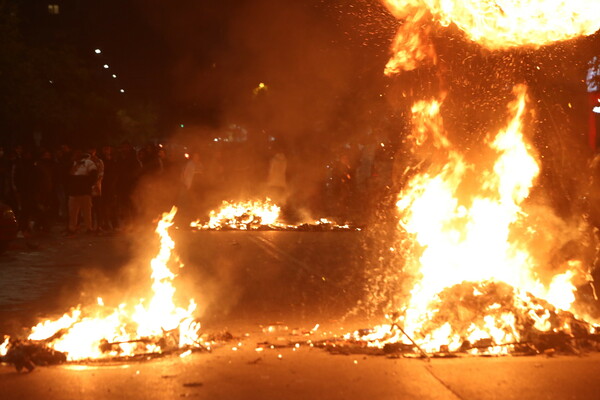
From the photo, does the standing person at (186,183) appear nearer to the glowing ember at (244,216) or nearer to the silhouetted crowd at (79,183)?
the glowing ember at (244,216)

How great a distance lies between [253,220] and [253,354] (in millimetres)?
16127

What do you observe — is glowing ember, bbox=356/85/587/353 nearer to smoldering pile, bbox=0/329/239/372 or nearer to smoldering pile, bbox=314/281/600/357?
smoldering pile, bbox=314/281/600/357

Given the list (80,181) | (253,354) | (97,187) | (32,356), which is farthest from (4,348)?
(97,187)

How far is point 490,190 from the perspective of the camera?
861 centimetres

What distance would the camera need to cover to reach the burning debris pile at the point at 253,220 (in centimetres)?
2141

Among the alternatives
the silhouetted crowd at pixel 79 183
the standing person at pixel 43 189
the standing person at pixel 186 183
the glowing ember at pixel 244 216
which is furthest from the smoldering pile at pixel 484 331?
the standing person at pixel 186 183

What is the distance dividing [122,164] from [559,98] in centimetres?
977

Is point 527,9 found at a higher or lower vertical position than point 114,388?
higher

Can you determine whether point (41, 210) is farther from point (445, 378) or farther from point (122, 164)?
point (445, 378)

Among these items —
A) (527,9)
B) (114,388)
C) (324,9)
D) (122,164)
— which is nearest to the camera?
(114,388)

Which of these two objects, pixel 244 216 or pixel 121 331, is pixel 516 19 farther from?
pixel 244 216

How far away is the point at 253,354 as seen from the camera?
Answer: 22.7ft

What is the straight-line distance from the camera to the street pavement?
18.9ft

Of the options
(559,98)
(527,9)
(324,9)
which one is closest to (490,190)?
(527,9)
